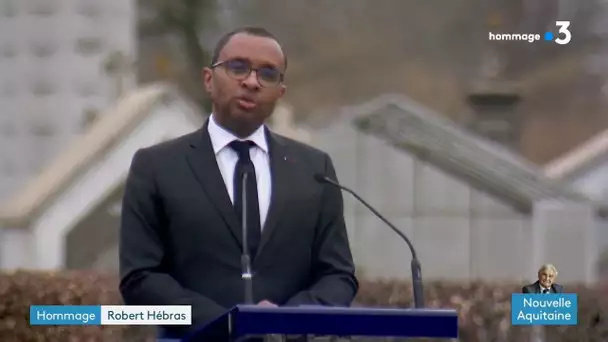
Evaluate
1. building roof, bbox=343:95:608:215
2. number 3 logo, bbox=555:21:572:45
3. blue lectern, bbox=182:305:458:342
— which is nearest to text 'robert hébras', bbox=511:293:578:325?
building roof, bbox=343:95:608:215

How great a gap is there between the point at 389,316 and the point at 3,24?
109 inches

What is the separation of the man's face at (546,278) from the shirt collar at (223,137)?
6.40ft

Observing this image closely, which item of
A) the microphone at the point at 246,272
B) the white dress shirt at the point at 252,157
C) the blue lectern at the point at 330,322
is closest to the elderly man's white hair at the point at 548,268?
the white dress shirt at the point at 252,157

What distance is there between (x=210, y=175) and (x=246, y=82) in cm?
20

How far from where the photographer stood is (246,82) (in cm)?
251

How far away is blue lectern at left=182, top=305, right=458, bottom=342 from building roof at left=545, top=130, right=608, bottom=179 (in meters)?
2.74

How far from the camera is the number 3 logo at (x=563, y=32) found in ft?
13.8

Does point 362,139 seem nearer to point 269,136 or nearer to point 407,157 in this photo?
point 407,157

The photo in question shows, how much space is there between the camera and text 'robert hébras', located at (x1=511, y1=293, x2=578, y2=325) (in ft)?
13.5

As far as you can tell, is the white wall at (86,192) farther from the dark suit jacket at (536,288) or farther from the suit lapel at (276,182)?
the suit lapel at (276,182)

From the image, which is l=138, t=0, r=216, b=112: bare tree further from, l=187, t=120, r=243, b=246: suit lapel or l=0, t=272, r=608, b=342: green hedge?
l=187, t=120, r=243, b=246: suit lapel

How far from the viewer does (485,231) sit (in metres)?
4.66

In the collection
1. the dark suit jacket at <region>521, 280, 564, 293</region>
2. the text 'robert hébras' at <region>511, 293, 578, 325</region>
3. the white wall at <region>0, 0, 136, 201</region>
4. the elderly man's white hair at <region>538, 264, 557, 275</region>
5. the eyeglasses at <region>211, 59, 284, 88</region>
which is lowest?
the text 'robert hébras' at <region>511, 293, 578, 325</region>

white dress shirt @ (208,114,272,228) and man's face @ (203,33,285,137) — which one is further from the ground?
man's face @ (203,33,285,137)
